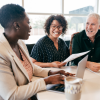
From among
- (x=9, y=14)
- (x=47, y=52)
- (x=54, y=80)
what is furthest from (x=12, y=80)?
(x=47, y=52)

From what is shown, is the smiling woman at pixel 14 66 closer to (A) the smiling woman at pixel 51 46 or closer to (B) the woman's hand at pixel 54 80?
(B) the woman's hand at pixel 54 80

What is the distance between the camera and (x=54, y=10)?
358 centimetres

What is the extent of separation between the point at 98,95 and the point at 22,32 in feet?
2.39

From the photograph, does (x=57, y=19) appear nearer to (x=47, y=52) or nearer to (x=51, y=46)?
(x=51, y=46)

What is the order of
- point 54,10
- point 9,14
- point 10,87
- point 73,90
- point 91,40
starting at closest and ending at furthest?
point 73,90 → point 10,87 → point 9,14 → point 91,40 → point 54,10

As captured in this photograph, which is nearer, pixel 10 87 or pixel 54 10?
pixel 10 87

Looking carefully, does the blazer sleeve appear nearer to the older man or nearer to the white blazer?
the white blazer

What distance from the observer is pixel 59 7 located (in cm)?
362

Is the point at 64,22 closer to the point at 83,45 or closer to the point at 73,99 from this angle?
the point at 83,45

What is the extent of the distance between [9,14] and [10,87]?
53 cm

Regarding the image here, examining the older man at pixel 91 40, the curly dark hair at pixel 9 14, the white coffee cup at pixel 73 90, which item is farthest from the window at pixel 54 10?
the white coffee cup at pixel 73 90

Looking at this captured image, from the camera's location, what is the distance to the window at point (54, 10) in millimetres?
3295

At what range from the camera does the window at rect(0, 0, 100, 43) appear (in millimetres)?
3295

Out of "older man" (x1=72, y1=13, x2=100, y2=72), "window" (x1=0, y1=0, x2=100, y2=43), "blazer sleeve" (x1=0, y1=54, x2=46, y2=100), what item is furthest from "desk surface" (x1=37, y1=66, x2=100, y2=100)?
"window" (x1=0, y1=0, x2=100, y2=43)
